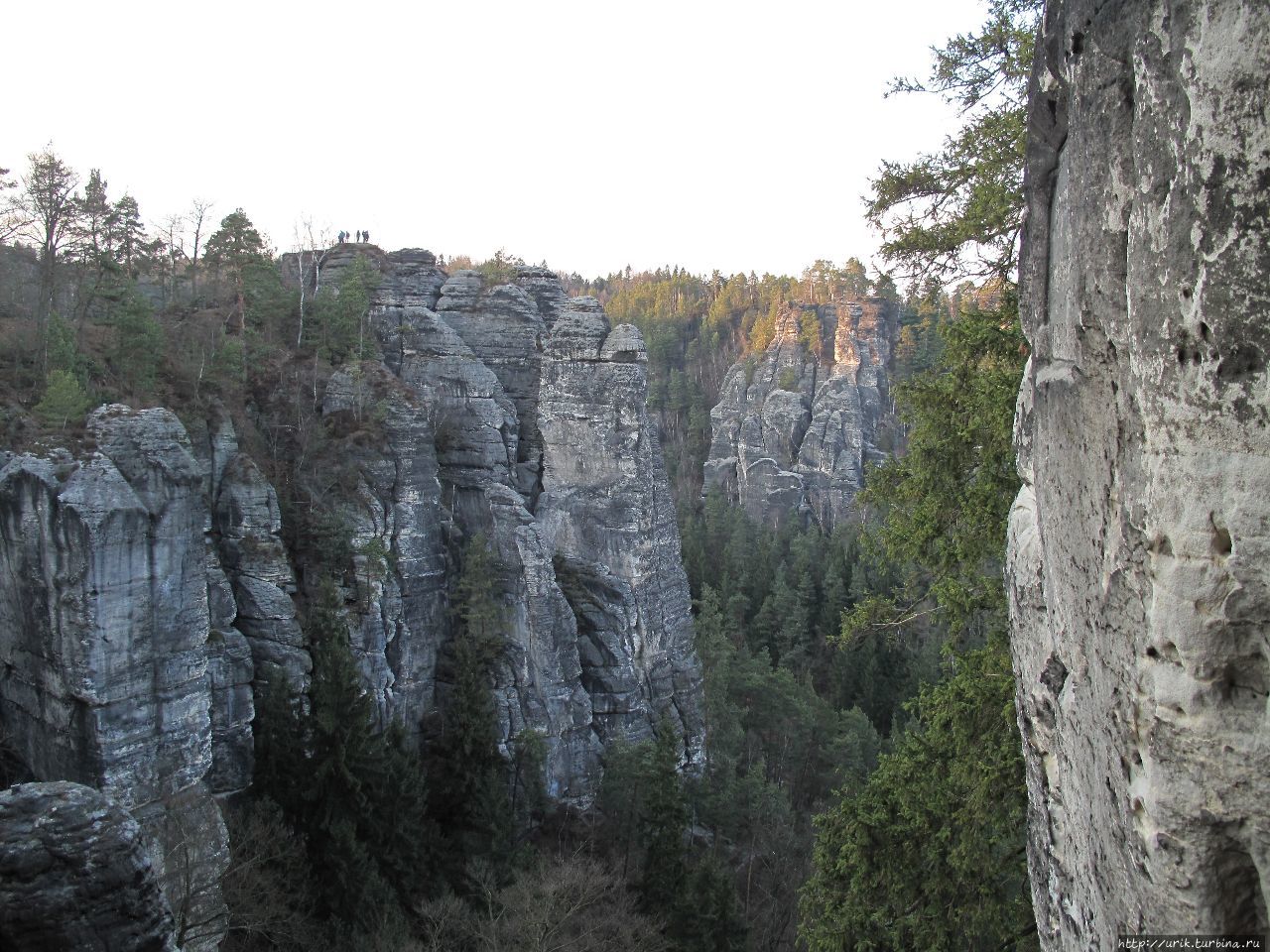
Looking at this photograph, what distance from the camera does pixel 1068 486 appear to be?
14.4ft

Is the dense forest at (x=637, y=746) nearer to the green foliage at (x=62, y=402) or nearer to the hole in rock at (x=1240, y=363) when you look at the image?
the green foliage at (x=62, y=402)

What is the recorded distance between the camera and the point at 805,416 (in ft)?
197

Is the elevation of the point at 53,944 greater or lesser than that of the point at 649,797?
greater

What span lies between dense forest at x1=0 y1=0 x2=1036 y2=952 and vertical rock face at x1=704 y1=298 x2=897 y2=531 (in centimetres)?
2347

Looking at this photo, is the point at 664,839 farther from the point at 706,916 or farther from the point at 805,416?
the point at 805,416

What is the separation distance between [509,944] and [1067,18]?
13.0 m

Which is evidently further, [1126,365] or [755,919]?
[755,919]

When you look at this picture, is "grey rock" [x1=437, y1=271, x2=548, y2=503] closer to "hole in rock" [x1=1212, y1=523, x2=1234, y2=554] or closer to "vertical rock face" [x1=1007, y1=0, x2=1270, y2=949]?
"vertical rock face" [x1=1007, y1=0, x2=1270, y2=949]

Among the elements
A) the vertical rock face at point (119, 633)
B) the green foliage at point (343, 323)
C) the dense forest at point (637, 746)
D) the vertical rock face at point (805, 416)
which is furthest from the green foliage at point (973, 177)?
the vertical rock face at point (805, 416)

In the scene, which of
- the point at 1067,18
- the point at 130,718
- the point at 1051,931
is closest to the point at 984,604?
the point at 1051,931

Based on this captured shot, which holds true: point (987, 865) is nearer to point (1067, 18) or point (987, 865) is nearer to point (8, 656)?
point (1067, 18)

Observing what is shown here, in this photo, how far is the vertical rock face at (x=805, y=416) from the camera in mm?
56062

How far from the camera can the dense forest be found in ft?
25.1

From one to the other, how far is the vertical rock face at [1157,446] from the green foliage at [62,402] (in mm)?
14159
